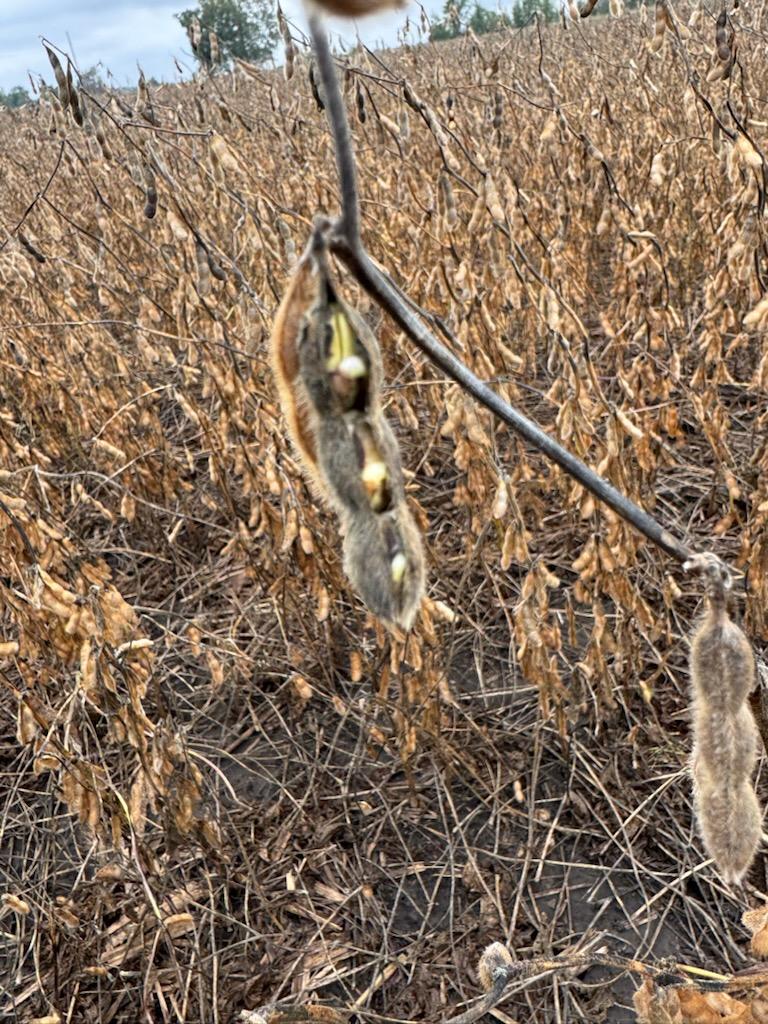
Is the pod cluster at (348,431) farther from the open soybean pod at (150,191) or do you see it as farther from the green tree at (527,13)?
the green tree at (527,13)

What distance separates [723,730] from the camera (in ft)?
2.69

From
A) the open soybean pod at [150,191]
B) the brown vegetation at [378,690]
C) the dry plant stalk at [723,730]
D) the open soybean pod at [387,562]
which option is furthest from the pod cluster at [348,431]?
the open soybean pod at [150,191]

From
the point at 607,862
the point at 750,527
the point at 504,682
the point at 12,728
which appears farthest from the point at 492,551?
the point at 12,728

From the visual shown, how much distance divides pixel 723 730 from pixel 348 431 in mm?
491

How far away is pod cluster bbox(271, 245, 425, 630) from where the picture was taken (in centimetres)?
60

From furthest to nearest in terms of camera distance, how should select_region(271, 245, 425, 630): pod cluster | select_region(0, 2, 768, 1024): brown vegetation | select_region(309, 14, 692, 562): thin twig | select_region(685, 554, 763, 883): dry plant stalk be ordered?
select_region(0, 2, 768, 1024): brown vegetation → select_region(685, 554, 763, 883): dry plant stalk → select_region(271, 245, 425, 630): pod cluster → select_region(309, 14, 692, 562): thin twig

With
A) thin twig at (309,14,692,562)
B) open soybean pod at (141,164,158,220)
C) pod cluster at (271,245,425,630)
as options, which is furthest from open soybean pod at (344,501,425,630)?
open soybean pod at (141,164,158,220)

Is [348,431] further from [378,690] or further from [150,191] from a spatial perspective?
[150,191]

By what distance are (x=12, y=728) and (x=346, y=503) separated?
2.35 metres

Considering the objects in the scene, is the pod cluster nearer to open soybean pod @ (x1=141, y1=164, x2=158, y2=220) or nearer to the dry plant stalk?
the dry plant stalk

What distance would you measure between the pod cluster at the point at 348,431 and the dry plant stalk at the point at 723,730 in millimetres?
258

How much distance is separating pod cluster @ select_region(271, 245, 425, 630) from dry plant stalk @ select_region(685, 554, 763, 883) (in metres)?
0.26

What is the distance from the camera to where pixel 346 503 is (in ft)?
2.23

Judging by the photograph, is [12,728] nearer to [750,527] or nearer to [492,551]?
[492,551]
